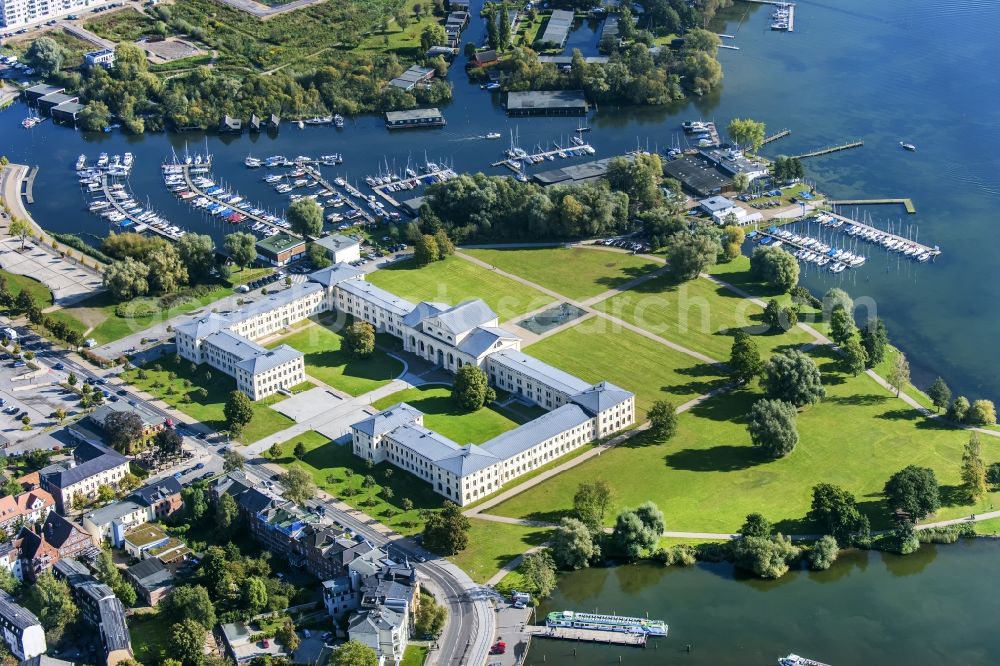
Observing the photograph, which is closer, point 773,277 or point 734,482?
point 734,482

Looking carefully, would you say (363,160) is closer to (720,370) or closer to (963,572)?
(720,370)

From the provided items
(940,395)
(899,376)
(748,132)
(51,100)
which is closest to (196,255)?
(51,100)

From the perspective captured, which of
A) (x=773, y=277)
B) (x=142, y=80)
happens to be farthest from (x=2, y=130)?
(x=773, y=277)

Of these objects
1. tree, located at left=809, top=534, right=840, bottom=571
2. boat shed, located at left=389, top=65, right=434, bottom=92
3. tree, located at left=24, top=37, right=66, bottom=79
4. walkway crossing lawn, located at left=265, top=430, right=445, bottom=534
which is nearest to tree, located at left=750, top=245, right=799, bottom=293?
tree, located at left=809, top=534, right=840, bottom=571

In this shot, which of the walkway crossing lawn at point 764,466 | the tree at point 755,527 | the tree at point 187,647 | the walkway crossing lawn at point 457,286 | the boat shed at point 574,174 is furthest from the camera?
the boat shed at point 574,174

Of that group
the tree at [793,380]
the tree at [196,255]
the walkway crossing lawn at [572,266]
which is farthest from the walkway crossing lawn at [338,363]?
the tree at [793,380]

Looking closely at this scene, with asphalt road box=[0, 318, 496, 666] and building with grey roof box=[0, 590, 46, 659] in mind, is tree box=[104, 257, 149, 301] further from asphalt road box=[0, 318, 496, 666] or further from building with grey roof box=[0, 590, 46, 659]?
building with grey roof box=[0, 590, 46, 659]

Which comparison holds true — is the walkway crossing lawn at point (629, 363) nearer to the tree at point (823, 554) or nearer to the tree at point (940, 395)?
the tree at point (940, 395)

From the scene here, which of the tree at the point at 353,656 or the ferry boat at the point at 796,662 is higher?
the tree at the point at 353,656
